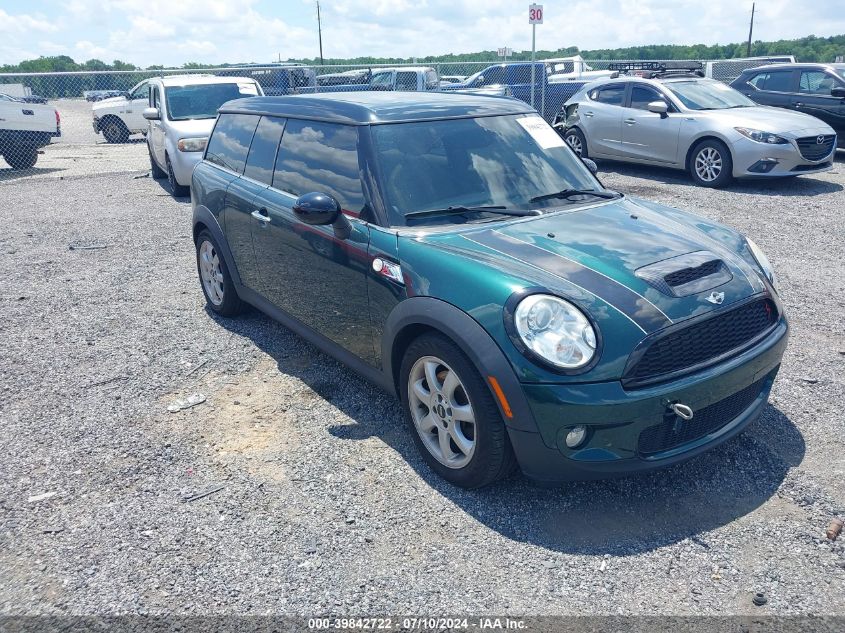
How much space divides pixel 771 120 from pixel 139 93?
15.9m

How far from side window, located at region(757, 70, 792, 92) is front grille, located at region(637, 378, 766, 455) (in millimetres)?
11842

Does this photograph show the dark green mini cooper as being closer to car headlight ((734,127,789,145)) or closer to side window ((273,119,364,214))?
side window ((273,119,364,214))

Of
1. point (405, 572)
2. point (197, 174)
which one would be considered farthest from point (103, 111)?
point (405, 572)

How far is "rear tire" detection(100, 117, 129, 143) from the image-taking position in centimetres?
2014

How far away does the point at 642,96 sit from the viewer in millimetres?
11469

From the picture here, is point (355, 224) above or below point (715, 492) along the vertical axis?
above

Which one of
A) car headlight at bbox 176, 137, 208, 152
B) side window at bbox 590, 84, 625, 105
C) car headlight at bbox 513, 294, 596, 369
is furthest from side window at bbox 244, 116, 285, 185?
side window at bbox 590, 84, 625, 105

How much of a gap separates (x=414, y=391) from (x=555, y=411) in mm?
843

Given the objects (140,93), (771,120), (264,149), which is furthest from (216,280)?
(140,93)

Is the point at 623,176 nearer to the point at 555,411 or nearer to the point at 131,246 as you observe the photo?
the point at 131,246

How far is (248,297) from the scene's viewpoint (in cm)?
524

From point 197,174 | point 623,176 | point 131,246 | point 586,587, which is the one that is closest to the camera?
point 586,587

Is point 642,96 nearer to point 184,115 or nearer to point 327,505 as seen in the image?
point 184,115

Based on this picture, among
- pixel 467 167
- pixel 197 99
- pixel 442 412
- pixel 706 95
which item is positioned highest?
pixel 197 99
